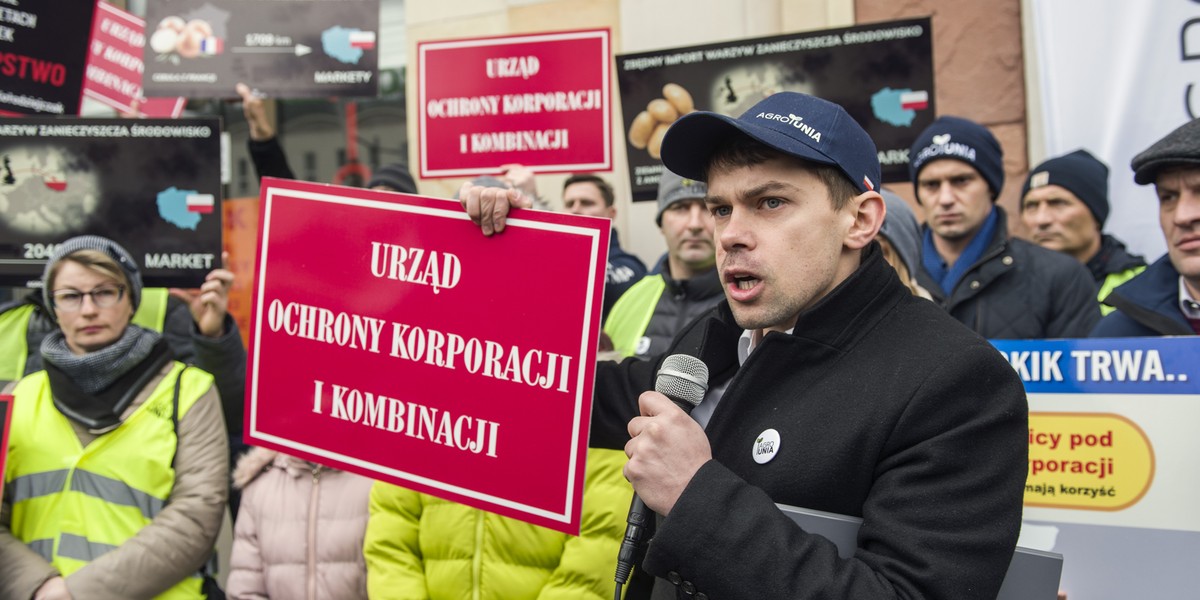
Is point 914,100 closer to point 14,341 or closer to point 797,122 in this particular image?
point 797,122

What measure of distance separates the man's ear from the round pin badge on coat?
16.1 inches

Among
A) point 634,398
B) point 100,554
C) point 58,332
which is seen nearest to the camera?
point 634,398

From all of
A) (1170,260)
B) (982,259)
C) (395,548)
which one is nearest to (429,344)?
(395,548)

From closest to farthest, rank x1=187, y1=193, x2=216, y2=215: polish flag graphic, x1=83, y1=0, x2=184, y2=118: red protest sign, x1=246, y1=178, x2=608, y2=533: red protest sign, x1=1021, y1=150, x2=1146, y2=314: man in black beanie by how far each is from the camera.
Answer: x1=246, y1=178, x2=608, y2=533: red protest sign < x1=1021, y1=150, x2=1146, y2=314: man in black beanie < x1=187, y1=193, x2=216, y2=215: polish flag graphic < x1=83, y1=0, x2=184, y2=118: red protest sign

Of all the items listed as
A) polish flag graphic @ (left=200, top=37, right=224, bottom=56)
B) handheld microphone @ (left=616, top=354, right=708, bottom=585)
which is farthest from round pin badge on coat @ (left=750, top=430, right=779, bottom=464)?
polish flag graphic @ (left=200, top=37, right=224, bottom=56)

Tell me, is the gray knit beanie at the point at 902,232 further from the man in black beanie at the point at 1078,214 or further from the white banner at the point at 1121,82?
the white banner at the point at 1121,82

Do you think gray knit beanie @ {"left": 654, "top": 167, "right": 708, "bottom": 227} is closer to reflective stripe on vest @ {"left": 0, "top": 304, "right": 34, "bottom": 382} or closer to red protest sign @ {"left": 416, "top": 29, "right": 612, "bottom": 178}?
red protest sign @ {"left": 416, "top": 29, "right": 612, "bottom": 178}

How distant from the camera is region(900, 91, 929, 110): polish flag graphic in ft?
15.4

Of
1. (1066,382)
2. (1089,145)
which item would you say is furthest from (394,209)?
(1089,145)

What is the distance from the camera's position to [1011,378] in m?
1.85

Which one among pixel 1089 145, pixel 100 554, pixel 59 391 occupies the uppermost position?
pixel 1089 145

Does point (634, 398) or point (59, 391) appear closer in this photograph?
point (634, 398)

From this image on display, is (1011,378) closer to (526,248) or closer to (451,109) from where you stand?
(526,248)

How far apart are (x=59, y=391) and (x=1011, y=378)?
359 centimetres
